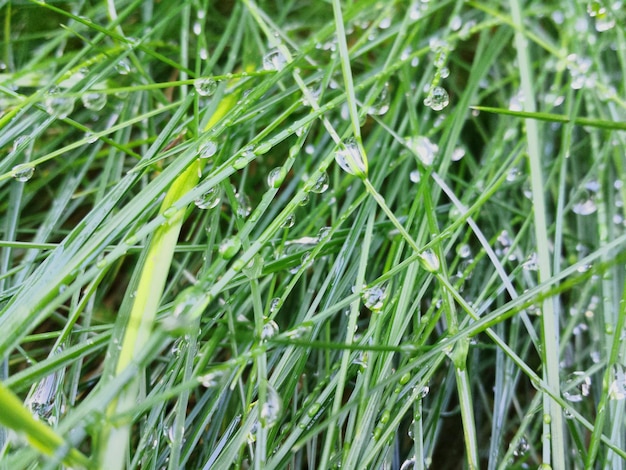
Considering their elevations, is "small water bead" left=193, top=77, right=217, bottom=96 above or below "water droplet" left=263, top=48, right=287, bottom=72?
above

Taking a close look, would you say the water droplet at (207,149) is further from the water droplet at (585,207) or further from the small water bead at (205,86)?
the water droplet at (585,207)

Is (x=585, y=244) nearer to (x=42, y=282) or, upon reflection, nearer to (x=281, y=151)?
(x=281, y=151)

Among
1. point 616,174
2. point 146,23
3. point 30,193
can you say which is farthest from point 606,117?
point 30,193

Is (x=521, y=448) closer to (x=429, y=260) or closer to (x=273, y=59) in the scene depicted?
(x=429, y=260)

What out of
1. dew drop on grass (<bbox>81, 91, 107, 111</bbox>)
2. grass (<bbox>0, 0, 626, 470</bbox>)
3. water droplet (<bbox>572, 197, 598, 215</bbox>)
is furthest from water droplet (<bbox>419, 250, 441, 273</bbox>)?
dew drop on grass (<bbox>81, 91, 107, 111</bbox>)

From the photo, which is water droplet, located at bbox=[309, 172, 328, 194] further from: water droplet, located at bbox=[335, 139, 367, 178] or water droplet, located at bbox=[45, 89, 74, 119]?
water droplet, located at bbox=[45, 89, 74, 119]

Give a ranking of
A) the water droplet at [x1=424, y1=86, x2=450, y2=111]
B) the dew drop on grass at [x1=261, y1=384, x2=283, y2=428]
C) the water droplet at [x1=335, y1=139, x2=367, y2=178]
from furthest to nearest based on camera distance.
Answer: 1. the water droplet at [x1=424, y1=86, x2=450, y2=111]
2. the water droplet at [x1=335, y1=139, x2=367, y2=178]
3. the dew drop on grass at [x1=261, y1=384, x2=283, y2=428]

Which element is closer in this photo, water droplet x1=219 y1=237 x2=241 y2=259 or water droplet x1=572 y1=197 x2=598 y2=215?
water droplet x1=219 y1=237 x2=241 y2=259
